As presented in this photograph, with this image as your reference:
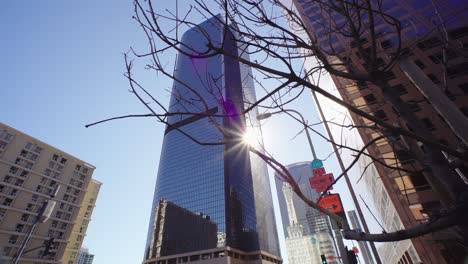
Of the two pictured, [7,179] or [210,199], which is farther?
[210,199]

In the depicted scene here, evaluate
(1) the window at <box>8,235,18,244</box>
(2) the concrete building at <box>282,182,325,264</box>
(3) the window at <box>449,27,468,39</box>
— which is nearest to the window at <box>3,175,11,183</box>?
(1) the window at <box>8,235,18,244</box>

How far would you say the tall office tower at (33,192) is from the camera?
131 ft

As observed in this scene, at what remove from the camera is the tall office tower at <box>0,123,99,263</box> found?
40.0 metres

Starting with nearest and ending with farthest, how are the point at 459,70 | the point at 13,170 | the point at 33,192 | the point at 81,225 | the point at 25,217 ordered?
the point at 459,70 < the point at 25,217 < the point at 13,170 < the point at 33,192 < the point at 81,225

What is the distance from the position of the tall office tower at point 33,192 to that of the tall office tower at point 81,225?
681 cm

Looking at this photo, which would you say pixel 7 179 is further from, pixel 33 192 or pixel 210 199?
pixel 210 199

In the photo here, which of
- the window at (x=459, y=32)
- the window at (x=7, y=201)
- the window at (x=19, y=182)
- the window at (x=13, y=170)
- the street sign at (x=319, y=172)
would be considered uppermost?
the window at (x=459, y=32)

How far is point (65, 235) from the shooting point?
46875 mm

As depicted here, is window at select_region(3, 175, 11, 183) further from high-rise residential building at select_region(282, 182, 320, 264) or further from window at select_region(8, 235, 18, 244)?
high-rise residential building at select_region(282, 182, 320, 264)

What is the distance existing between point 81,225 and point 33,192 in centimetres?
2009

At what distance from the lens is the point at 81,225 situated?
2345 inches

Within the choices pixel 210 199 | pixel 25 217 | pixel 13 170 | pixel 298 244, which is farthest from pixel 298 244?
pixel 13 170

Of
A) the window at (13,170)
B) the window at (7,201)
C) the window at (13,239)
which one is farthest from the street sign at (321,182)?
the window at (13,170)

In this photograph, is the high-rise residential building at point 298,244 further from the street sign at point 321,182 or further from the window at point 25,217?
the street sign at point 321,182
